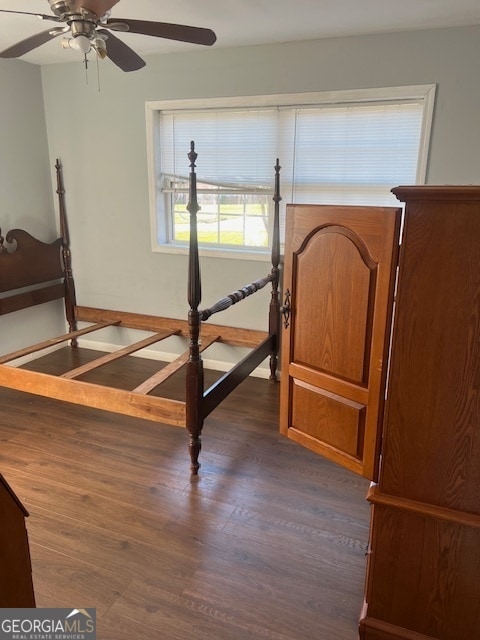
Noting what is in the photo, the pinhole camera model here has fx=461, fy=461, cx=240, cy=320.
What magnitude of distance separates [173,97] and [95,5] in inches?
71.9

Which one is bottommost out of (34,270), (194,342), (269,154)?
(194,342)

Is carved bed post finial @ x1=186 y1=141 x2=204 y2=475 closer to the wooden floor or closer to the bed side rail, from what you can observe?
the bed side rail

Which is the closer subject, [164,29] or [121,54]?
[164,29]

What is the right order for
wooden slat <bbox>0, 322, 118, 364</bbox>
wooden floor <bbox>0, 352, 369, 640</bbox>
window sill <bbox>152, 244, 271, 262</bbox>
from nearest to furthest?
wooden floor <bbox>0, 352, 369, 640</bbox>, wooden slat <bbox>0, 322, 118, 364</bbox>, window sill <bbox>152, 244, 271, 262</bbox>

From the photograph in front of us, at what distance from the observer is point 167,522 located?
2111 millimetres

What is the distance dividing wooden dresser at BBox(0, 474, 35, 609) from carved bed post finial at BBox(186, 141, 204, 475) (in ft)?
4.65

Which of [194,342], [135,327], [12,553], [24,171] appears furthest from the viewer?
[135,327]

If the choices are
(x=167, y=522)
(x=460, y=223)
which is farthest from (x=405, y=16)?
(x=167, y=522)

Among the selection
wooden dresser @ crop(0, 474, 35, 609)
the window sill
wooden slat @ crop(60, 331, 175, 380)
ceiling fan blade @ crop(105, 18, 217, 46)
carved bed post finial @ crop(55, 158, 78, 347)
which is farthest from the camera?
carved bed post finial @ crop(55, 158, 78, 347)

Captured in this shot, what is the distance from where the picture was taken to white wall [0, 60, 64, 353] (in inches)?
143

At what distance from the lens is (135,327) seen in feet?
13.3

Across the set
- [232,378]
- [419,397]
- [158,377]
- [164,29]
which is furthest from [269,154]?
[419,397]

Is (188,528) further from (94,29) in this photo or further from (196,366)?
(94,29)

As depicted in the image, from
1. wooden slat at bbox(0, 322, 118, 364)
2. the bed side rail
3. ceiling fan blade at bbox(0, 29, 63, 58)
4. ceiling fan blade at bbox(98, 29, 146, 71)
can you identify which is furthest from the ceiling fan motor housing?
wooden slat at bbox(0, 322, 118, 364)
